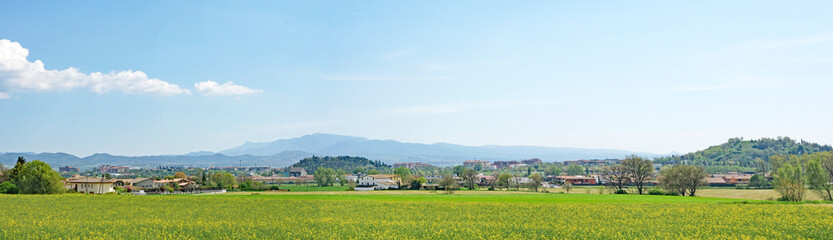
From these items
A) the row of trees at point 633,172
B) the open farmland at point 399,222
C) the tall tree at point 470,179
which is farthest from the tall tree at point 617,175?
the open farmland at point 399,222

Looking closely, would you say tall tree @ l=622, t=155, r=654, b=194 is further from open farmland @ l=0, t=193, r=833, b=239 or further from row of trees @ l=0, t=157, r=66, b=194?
row of trees @ l=0, t=157, r=66, b=194

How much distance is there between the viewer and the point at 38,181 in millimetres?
70875

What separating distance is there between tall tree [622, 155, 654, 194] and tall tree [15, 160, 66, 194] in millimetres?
93530

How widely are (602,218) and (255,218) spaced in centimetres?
2581

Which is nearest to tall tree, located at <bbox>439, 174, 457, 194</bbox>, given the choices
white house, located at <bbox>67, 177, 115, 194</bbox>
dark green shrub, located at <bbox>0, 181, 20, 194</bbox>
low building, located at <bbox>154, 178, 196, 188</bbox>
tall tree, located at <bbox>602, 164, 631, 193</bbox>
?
tall tree, located at <bbox>602, 164, 631, 193</bbox>

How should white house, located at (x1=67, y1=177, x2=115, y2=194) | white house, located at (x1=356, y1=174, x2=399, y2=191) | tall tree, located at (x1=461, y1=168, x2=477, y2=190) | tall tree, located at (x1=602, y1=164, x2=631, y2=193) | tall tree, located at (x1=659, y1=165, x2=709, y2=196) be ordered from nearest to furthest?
tall tree, located at (x1=659, y1=165, x2=709, y2=196) < white house, located at (x1=67, y1=177, x2=115, y2=194) < tall tree, located at (x1=602, y1=164, x2=631, y2=193) < tall tree, located at (x1=461, y1=168, x2=477, y2=190) < white house, located at (x1=356, y1=174, x2=399, y2=191)

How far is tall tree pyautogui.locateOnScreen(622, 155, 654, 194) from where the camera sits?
310 ft

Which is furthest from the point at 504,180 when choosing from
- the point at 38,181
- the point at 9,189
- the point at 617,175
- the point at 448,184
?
the point at 9,189

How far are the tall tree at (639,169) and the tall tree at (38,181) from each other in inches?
3682

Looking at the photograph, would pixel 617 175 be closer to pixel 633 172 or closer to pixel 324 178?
pixel 633 172

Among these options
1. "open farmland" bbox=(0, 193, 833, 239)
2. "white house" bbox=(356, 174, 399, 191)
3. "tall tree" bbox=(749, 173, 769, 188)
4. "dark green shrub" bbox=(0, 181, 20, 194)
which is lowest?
"tall tree" bbox=(749, 173, 769, 188)

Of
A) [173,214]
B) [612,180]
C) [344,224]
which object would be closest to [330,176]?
[612,180]

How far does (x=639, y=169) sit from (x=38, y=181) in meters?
97.1

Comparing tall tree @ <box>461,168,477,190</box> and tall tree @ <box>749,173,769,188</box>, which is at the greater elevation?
tall tree @ <box>461,168,477,190</box>
